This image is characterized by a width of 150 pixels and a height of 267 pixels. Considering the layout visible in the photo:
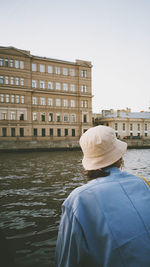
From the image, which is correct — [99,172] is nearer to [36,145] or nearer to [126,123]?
[36,145]

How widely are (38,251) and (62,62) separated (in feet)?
154

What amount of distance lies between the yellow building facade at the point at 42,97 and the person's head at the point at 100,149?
40.9 meters

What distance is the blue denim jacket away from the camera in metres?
1.30

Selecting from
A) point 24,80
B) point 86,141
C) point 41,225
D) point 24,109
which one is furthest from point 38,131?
point 86,141

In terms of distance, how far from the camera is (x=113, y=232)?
1.30 meters

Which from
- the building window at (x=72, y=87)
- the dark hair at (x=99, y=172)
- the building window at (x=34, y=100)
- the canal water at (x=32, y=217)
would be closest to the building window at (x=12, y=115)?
the building window at (x=34, y=100)

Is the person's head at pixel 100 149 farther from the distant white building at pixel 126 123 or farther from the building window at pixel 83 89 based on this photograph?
the distant white building at pixel 126 123

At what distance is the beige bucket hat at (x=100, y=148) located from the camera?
1604mm

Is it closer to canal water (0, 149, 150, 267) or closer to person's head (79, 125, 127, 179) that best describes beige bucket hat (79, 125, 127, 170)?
person's head (79, 125, 127, 179)

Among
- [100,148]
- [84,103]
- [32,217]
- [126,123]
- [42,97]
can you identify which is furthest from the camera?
[126,123]

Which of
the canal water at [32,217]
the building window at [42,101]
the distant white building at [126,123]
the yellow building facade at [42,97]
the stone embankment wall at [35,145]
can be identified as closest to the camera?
the canal water at [32,217]

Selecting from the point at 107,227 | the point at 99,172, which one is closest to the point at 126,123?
the point at 99,172

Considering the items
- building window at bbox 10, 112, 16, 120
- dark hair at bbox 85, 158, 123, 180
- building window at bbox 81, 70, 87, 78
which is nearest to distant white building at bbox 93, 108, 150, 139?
building window at bbox 81, 70, 87, 78

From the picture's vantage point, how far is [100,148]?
161cm
